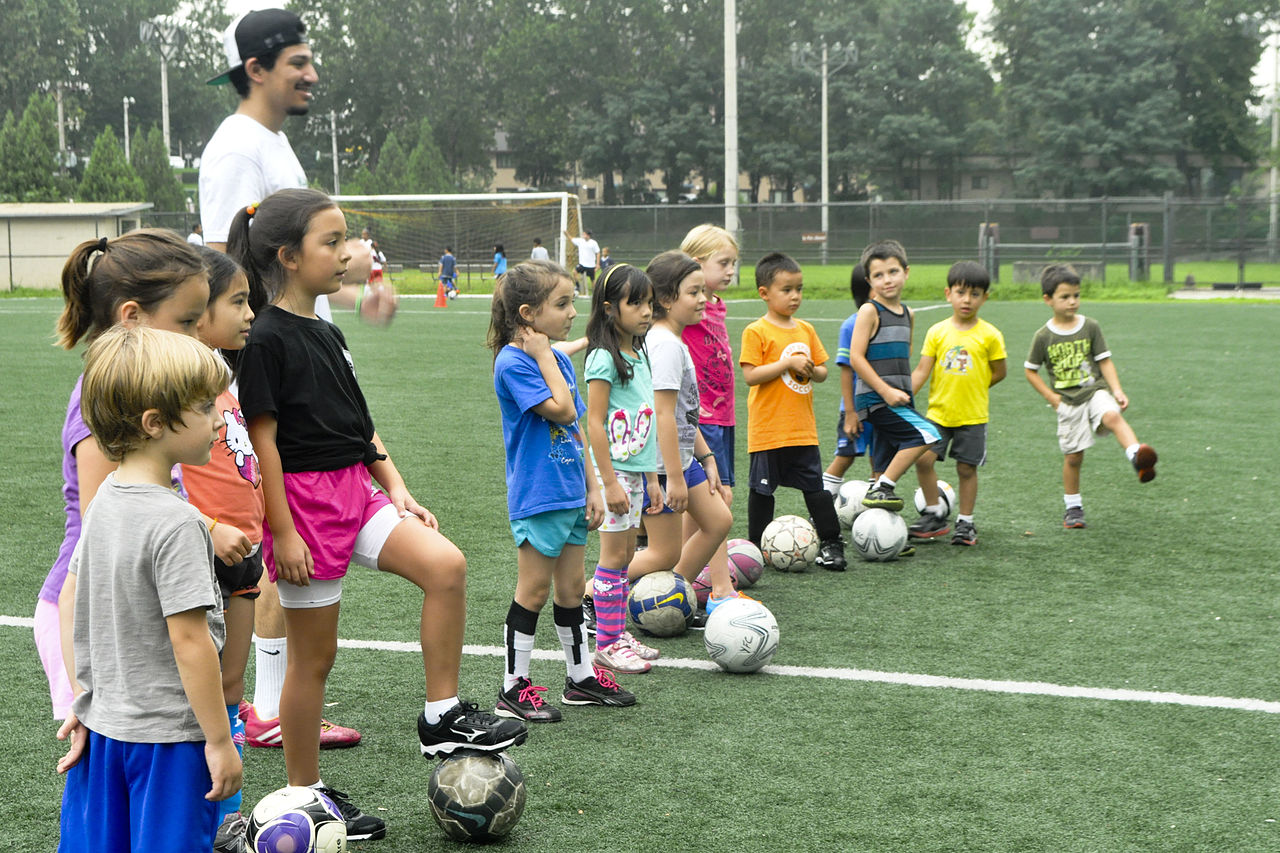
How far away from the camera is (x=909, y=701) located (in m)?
4.52

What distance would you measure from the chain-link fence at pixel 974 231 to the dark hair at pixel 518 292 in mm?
32721

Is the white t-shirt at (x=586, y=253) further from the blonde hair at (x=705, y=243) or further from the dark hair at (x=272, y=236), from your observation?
the dark hair at (x=272, y=236)

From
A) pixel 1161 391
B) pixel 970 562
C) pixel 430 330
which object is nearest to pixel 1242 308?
pixel 1161 391

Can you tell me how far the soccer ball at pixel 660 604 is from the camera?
17.5ft

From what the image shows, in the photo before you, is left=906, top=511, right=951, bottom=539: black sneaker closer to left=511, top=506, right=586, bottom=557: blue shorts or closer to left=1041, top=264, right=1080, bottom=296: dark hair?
left=1041, top=264, right=1080, bottom=296: dark hair

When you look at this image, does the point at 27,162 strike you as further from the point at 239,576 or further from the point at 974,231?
the point at 239,576

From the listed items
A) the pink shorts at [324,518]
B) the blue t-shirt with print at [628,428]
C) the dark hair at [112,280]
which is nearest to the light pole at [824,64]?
the blue t-shirt with print at [628,428]

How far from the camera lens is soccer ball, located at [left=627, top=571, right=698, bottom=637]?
5328 millimetres

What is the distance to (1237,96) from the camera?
62.3 m

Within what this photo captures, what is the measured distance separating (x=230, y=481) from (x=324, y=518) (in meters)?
0.29

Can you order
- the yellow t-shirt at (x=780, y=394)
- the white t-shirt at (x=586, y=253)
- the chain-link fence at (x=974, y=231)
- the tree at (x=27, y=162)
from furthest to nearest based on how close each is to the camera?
1. the tree at (x=27, y=162)
2. the chain-link fence at (x=974, y=231)
3. the white t-shirt at (x=586, y=253)
4. the yellow t-shirt at (x=780, y=394)

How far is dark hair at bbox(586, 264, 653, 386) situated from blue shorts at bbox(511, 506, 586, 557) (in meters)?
0.76

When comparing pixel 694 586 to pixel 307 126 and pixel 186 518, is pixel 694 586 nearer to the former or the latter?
pixel 186 518

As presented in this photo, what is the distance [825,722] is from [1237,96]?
67.6 m
